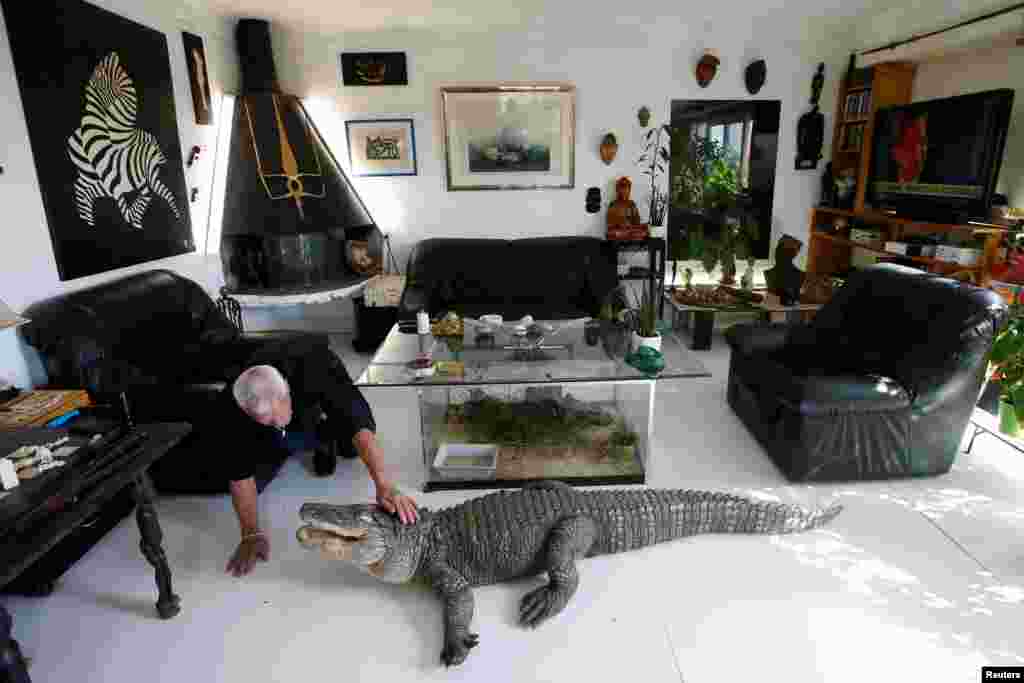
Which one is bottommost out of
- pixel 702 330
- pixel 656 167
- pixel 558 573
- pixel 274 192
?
pixel 558 573

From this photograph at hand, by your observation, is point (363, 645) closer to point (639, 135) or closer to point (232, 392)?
point (232, 392)

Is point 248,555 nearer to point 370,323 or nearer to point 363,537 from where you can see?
point 363,537

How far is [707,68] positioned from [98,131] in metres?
4.03

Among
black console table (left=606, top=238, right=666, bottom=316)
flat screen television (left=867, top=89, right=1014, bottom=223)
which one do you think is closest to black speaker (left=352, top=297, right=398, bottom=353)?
black console table (left=606, top=238, right=666, bottom=316)

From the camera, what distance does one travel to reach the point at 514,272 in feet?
14.5

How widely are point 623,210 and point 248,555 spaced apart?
3614 mm

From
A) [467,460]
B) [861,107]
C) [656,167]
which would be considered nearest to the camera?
[467,460]

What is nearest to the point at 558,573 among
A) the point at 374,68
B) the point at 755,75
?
the point at 374,68

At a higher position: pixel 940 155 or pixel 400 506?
pixel 940 155

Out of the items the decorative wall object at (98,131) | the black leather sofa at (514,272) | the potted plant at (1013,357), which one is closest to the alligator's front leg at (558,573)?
the potted plant at (1013,357)

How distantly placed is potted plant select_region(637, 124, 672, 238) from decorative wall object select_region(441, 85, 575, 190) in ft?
1.99

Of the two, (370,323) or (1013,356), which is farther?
(370,323)

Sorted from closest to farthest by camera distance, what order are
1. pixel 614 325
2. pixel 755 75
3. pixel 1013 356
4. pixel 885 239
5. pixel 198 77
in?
pixel 1013 356
pixel 614 325
pixel 198 77
pixel 885 239
pixel 755 75

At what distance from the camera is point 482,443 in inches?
106
